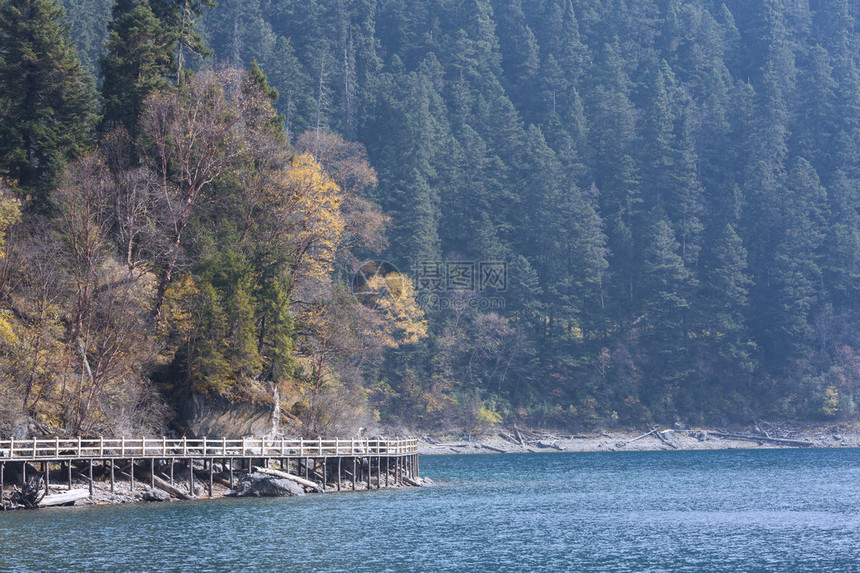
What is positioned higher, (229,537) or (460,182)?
(460,182)

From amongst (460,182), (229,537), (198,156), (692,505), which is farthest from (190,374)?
(460,182)

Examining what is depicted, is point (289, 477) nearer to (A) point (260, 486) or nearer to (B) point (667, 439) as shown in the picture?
(A) point (260, 486)

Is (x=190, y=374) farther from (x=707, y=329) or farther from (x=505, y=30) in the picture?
(x=505, y=30)

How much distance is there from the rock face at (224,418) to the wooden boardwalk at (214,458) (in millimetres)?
721

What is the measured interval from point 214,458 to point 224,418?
142 inches

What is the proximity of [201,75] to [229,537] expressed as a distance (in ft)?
114

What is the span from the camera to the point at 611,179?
113000mm

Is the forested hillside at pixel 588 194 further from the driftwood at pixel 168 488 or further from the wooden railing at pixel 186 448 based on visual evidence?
the driftwood at pixel 168 488

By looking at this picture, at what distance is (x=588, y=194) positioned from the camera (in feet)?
365

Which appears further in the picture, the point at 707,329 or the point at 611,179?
the point at 611,179

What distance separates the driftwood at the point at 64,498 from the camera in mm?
35906

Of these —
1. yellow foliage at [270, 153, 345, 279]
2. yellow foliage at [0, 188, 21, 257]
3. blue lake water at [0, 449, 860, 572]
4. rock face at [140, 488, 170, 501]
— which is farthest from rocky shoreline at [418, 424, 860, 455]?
yellow foliage at [0, 188, 21, 257]

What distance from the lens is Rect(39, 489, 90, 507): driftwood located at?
3591 centimetres

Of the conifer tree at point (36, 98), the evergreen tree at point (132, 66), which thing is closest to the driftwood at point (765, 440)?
the evergreen tree at point (132, 66)
